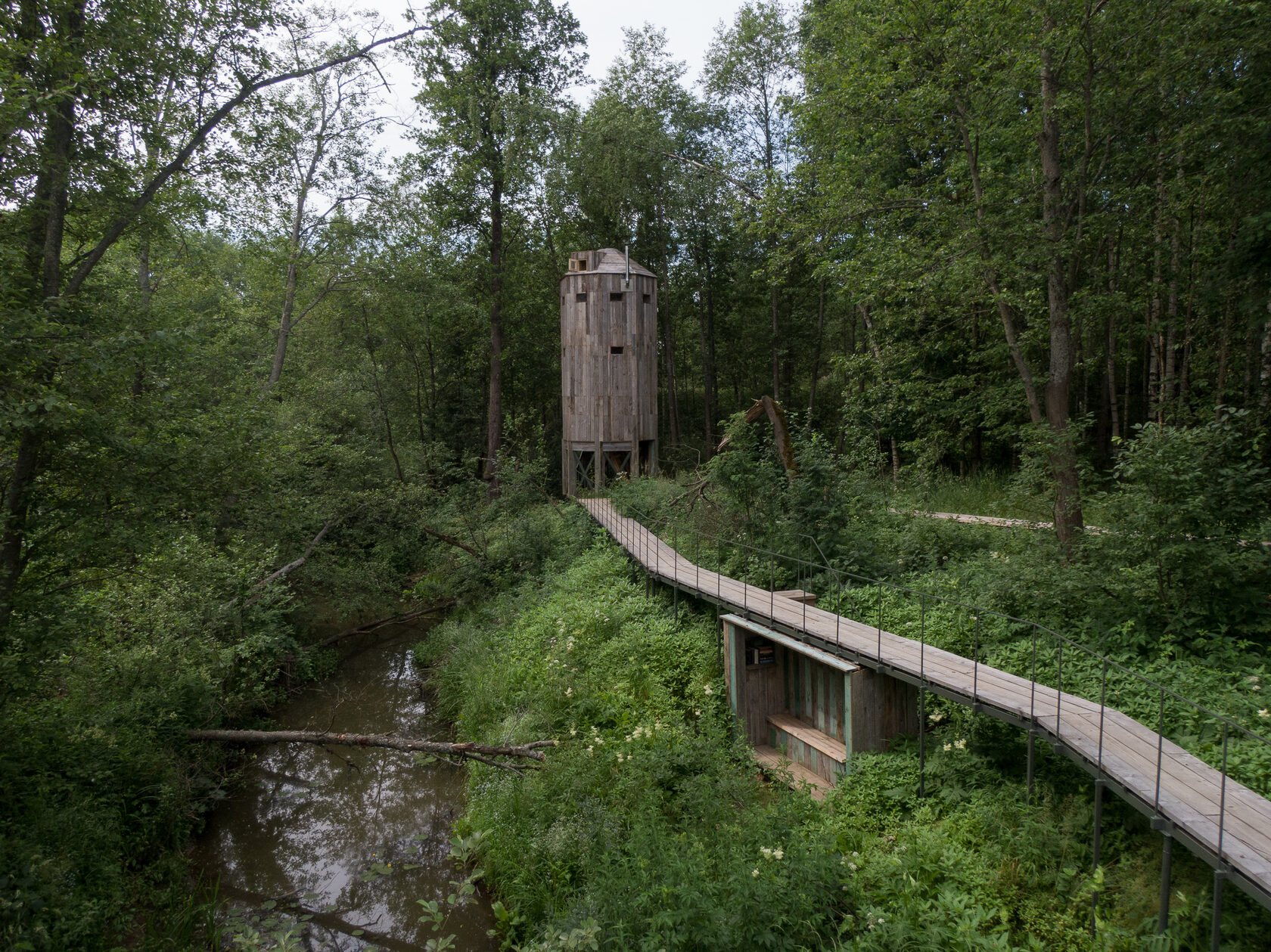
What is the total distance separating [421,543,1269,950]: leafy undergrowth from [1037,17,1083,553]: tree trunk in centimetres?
334

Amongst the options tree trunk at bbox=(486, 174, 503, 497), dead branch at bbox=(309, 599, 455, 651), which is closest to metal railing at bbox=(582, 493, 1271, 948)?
dead branch at bbox=(309, 599, 455, 651)

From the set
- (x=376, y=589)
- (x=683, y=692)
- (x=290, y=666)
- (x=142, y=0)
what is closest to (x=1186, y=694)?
(x=683, y=692)

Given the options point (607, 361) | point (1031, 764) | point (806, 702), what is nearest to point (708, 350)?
point (607, 361)

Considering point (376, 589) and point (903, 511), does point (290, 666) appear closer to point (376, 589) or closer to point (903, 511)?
point (376, 589)

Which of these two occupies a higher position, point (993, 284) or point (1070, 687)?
point (993, 284)

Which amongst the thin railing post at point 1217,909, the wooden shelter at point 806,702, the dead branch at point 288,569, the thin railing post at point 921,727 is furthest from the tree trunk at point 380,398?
the thin railing post at point 1217,909

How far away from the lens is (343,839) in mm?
8617

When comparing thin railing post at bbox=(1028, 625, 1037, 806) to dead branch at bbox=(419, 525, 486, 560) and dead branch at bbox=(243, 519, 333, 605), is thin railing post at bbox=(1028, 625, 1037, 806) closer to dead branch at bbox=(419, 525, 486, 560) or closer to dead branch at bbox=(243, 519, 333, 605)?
dead branch at bbox=(243, 519, 333, 605)

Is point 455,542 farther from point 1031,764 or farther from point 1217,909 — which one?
point 1217,909

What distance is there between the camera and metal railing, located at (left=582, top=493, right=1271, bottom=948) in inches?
173

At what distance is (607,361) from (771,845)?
14.7 meters

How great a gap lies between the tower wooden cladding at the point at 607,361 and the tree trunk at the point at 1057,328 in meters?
11.2

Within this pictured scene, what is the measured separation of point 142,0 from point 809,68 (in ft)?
29.0

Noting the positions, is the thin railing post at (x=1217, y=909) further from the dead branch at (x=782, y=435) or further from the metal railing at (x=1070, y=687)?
the dead branch at (x=782, y=435)
